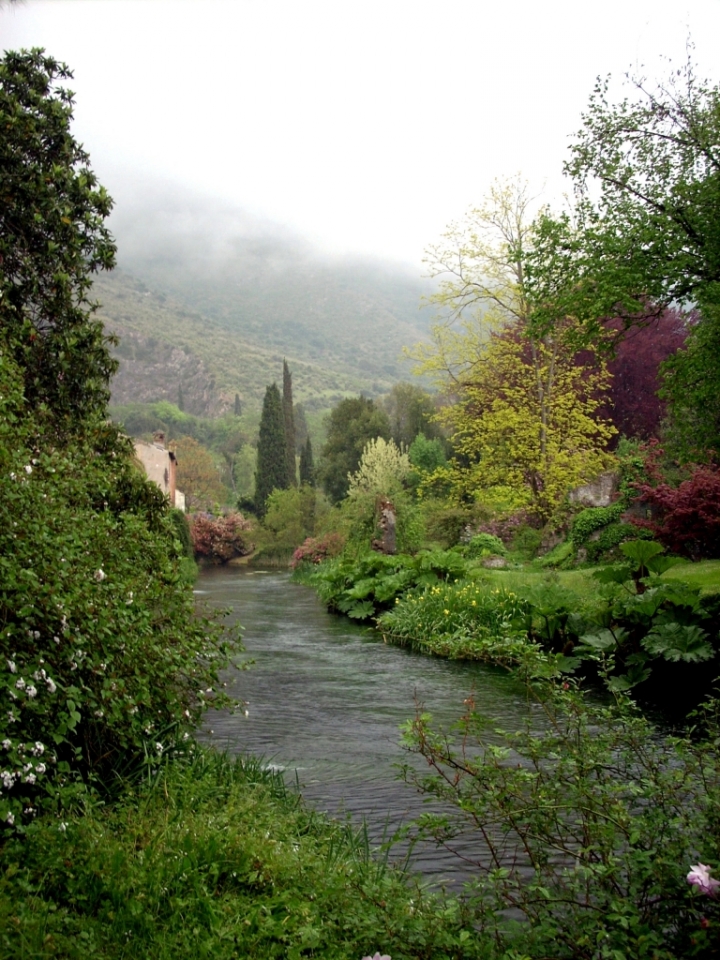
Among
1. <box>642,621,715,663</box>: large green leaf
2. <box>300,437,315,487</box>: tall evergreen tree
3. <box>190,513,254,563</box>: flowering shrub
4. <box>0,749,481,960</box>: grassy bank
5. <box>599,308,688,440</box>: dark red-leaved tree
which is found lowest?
<box>190,513,254,563</box>: flowering shrub

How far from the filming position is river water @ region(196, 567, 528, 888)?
19.2 feet

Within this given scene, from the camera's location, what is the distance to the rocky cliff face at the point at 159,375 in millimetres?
139875

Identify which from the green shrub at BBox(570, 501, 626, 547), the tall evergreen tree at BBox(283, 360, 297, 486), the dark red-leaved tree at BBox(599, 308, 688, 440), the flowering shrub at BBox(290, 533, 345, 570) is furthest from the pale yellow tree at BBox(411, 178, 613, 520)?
the tall evergreen tree at BBox(283, 360, 297, 486)

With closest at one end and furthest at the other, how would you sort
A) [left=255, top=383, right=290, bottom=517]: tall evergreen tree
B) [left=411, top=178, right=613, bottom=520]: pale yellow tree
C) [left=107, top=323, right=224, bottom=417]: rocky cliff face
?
[left=411, top=178, right=613, bottom=520]: pale yellow tree
[left=255, top=383, right=290, bottom=517]: tall evergreen tree
[left=107, top=323, right=224, bottom=417]: rocky cliff face

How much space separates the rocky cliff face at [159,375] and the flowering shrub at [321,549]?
107 m

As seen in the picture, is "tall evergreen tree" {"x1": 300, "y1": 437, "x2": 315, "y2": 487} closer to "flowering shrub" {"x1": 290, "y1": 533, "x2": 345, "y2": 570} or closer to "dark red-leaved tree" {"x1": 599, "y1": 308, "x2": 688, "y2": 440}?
"flowering shrub" {"x1": 290, "y1": 533, "x2": 345, "y2": 570}

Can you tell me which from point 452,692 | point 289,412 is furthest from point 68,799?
point 289,412

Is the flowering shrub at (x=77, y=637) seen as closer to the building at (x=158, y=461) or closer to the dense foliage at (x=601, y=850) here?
the dense foliage at (x=601, y=850)

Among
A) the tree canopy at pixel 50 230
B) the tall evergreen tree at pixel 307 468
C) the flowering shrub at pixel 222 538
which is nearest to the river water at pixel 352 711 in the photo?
the tree canopy at pixel 50 230

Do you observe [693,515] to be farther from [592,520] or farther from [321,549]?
[321,549]

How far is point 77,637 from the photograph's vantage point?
177 inches

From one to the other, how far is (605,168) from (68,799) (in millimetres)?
11122

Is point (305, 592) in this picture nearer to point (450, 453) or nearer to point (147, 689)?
point (450, 453)

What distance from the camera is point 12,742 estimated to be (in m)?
3.91
